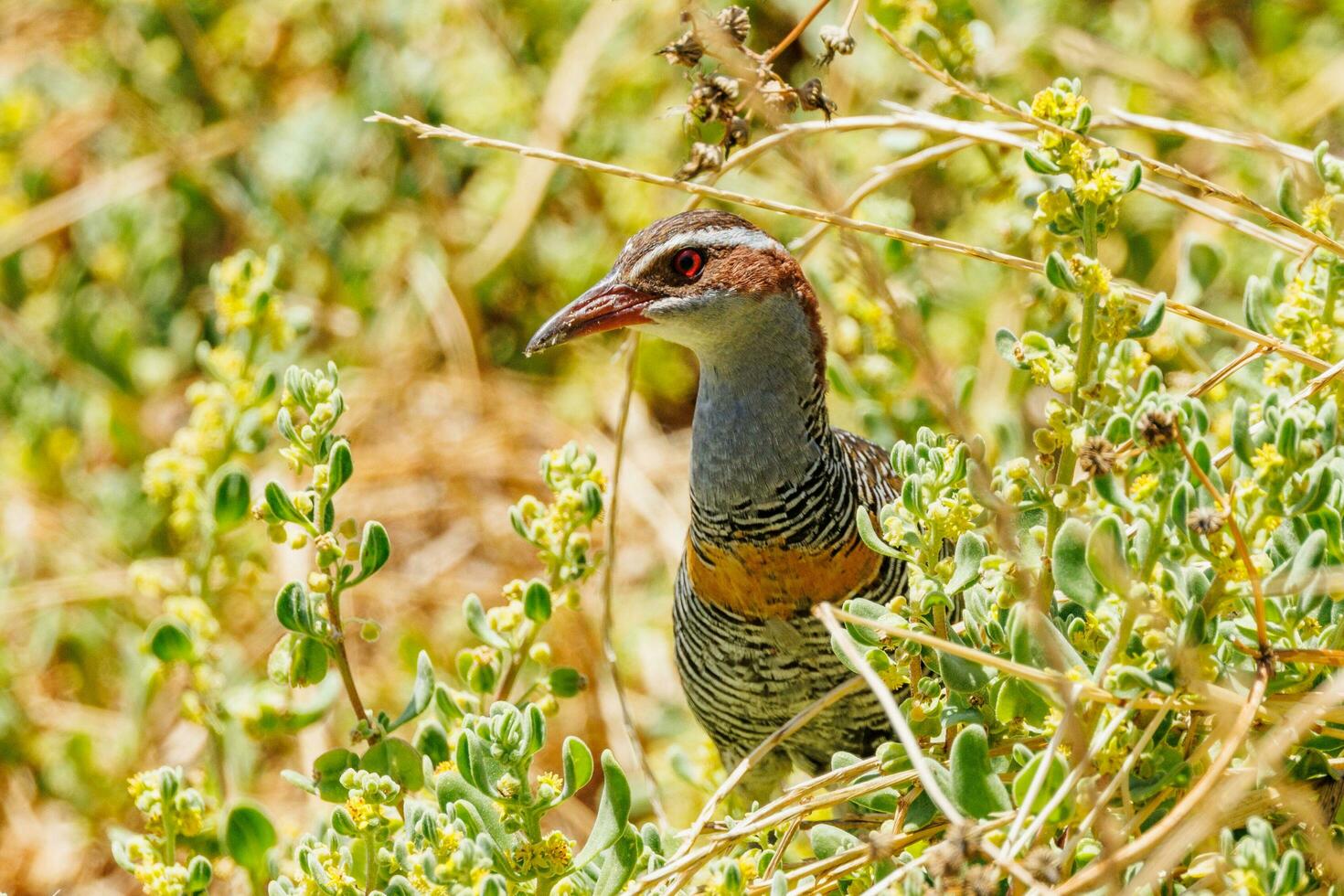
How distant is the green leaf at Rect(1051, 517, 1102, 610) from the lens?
64.2 inches

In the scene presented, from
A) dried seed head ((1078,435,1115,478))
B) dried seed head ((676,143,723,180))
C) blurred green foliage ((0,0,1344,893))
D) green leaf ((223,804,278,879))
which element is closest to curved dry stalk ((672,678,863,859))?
dried seed head ((1078,435,1115,478))

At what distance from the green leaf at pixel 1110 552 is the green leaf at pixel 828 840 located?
51 cm

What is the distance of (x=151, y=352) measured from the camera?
467cm

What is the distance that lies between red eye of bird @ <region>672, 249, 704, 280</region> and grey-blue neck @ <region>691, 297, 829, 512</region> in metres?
0.12

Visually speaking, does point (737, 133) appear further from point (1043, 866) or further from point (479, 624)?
point (1043, 866)

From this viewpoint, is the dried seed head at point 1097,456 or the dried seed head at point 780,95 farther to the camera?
the dried seed head at point 780,95


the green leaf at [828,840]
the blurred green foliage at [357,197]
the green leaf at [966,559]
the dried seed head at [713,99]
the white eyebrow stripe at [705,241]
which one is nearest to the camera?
the green leaf at [966,559]

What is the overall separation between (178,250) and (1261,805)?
4.09 metres

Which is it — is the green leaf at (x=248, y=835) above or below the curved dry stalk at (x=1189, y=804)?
below

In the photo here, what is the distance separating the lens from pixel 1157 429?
1.52 meters

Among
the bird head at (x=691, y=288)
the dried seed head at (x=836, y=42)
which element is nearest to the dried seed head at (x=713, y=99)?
the dried seed head at (x=836, y=42)

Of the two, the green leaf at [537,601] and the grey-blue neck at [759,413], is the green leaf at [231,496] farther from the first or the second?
the grey-blue neck at [759,413]

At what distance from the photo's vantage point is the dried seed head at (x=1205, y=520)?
1.51 metres

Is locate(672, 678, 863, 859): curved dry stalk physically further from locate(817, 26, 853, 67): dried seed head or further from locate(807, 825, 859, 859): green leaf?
locate(817, 26, 853, 67): dried seed head
